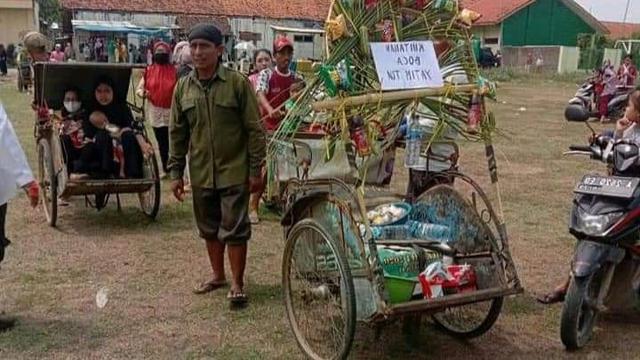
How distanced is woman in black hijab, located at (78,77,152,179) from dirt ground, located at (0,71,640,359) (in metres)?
0.54

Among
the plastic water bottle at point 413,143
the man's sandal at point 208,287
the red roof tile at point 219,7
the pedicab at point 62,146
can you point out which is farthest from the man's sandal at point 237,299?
the red roof tile at point 219,7

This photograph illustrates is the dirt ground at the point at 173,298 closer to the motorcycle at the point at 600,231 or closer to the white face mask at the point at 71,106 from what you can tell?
the motorcycle at the point at 600,231

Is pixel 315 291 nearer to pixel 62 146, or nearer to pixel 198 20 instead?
pixel 62 146

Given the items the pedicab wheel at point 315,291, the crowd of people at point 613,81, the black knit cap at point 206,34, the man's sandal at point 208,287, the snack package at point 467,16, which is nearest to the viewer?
the pedicab wheel at point 315,291

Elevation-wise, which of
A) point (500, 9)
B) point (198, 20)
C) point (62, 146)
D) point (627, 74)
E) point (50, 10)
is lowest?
point (62, 146)

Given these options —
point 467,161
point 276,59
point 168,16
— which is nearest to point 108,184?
point 276,59

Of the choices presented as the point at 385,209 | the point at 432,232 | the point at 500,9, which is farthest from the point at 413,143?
the point at 500,9

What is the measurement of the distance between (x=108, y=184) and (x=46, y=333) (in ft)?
7.03

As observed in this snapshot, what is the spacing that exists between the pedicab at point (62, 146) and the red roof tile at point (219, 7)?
31904 mm

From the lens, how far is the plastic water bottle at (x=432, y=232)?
4.03 m

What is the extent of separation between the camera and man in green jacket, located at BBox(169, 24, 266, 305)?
14.1 feet

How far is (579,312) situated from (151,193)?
13.4 feet

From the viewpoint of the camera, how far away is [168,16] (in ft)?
130

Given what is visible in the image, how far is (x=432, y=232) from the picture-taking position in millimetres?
4059
